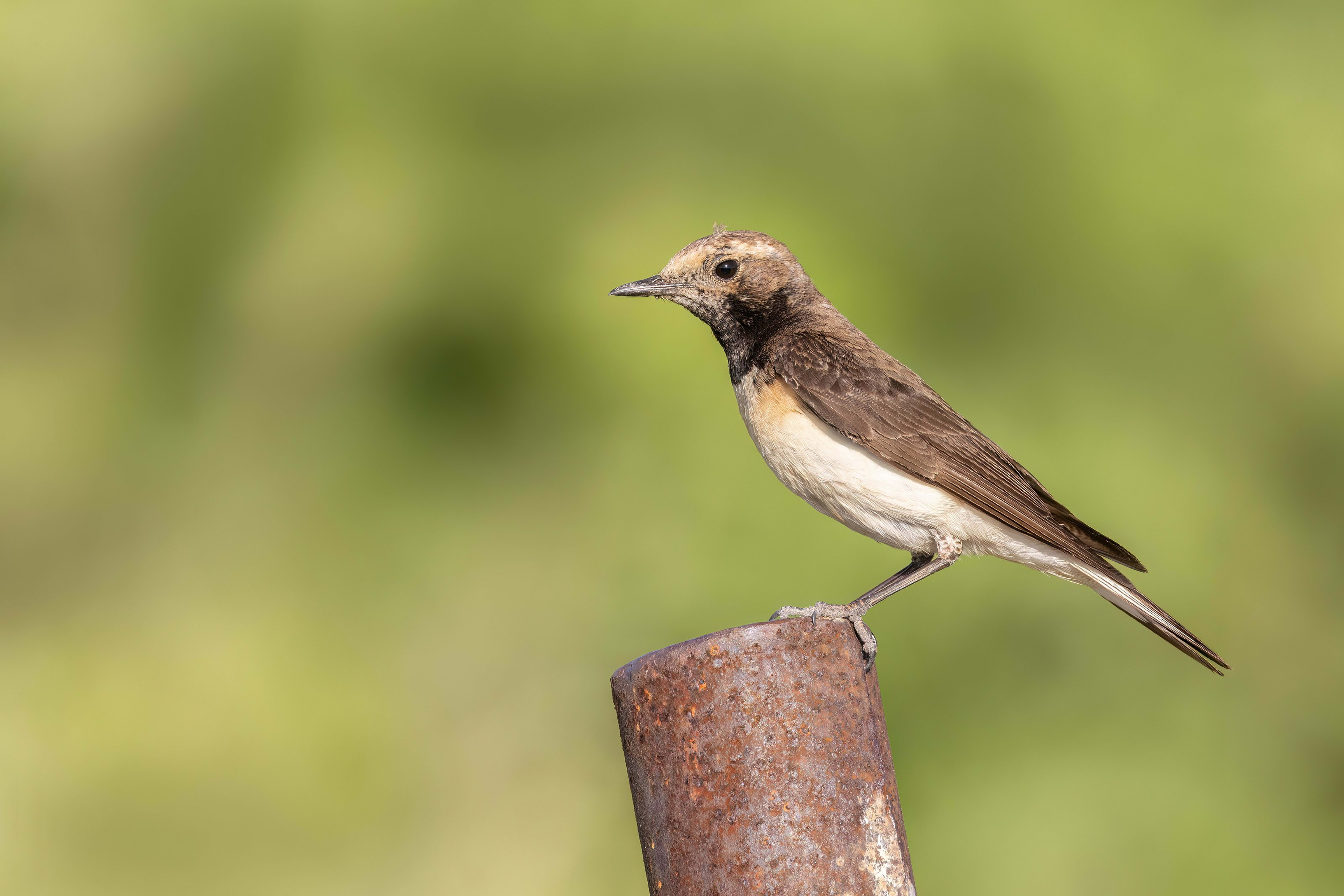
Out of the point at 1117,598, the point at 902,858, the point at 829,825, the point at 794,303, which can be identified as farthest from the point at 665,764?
the point at 794,303

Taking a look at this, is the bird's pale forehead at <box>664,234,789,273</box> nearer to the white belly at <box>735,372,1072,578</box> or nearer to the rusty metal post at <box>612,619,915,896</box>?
the white belly at <box>735,372,1072,578</box>

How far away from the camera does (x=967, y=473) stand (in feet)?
15.8

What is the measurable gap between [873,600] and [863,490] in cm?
80

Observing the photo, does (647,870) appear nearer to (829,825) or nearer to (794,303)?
(829,825)

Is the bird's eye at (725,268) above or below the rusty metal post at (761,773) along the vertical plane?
above

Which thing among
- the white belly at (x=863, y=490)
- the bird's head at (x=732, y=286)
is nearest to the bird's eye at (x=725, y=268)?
the bird's head at (x=732, y=286)

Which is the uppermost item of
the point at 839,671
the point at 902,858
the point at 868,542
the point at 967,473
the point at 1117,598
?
the point at 868,542

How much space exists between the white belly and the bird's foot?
103cm

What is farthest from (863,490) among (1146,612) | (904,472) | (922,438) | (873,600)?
(1146,612)

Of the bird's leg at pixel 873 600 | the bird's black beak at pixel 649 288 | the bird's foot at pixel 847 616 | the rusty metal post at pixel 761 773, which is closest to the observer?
the rusty metal post at pixel 761 773

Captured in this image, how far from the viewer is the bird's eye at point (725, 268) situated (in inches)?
219

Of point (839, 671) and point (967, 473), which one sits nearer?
point (839, 671)

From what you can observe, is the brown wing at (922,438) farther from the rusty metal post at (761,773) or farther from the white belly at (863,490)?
the rusty metal post at (761,773)

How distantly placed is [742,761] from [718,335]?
10.1 ft
